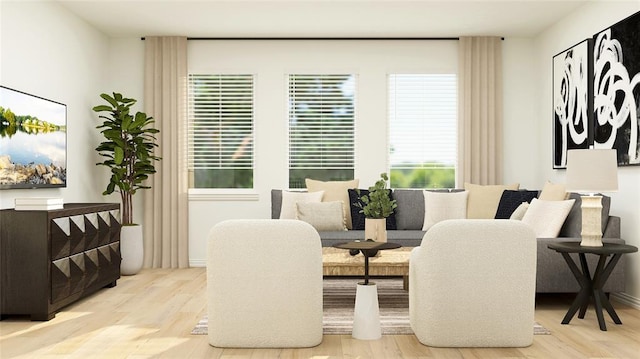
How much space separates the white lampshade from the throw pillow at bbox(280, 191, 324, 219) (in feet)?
9.41

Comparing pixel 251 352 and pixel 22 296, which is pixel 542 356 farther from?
pixel 22 296

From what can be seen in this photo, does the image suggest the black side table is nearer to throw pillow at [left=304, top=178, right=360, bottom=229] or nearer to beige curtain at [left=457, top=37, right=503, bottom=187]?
throw pillow at [left=304, top=178, right=360, bottom=229]

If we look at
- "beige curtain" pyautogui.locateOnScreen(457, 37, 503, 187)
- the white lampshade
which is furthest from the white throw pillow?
the white lampshade

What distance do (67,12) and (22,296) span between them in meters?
2.98

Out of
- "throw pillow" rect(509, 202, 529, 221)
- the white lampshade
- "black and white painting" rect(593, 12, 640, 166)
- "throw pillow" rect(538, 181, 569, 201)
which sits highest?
"black and white painting" rect(593, 12, 640, 166)

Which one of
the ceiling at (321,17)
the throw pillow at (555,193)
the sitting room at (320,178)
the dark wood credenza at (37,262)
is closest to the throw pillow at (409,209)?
the sitting room at (320,178)

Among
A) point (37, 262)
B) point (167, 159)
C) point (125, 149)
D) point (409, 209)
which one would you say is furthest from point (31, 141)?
point (409, 209)

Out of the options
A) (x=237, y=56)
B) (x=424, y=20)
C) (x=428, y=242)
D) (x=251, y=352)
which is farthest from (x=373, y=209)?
(x=237, y=56)

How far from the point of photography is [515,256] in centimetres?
342

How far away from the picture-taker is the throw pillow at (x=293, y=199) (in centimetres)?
637

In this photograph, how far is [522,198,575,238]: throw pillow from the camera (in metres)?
4.95

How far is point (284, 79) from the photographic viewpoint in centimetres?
729

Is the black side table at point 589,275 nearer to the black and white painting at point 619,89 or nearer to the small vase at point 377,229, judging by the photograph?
the black and white painting at point 619,89

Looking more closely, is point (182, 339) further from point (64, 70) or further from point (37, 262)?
point (64, 70)
